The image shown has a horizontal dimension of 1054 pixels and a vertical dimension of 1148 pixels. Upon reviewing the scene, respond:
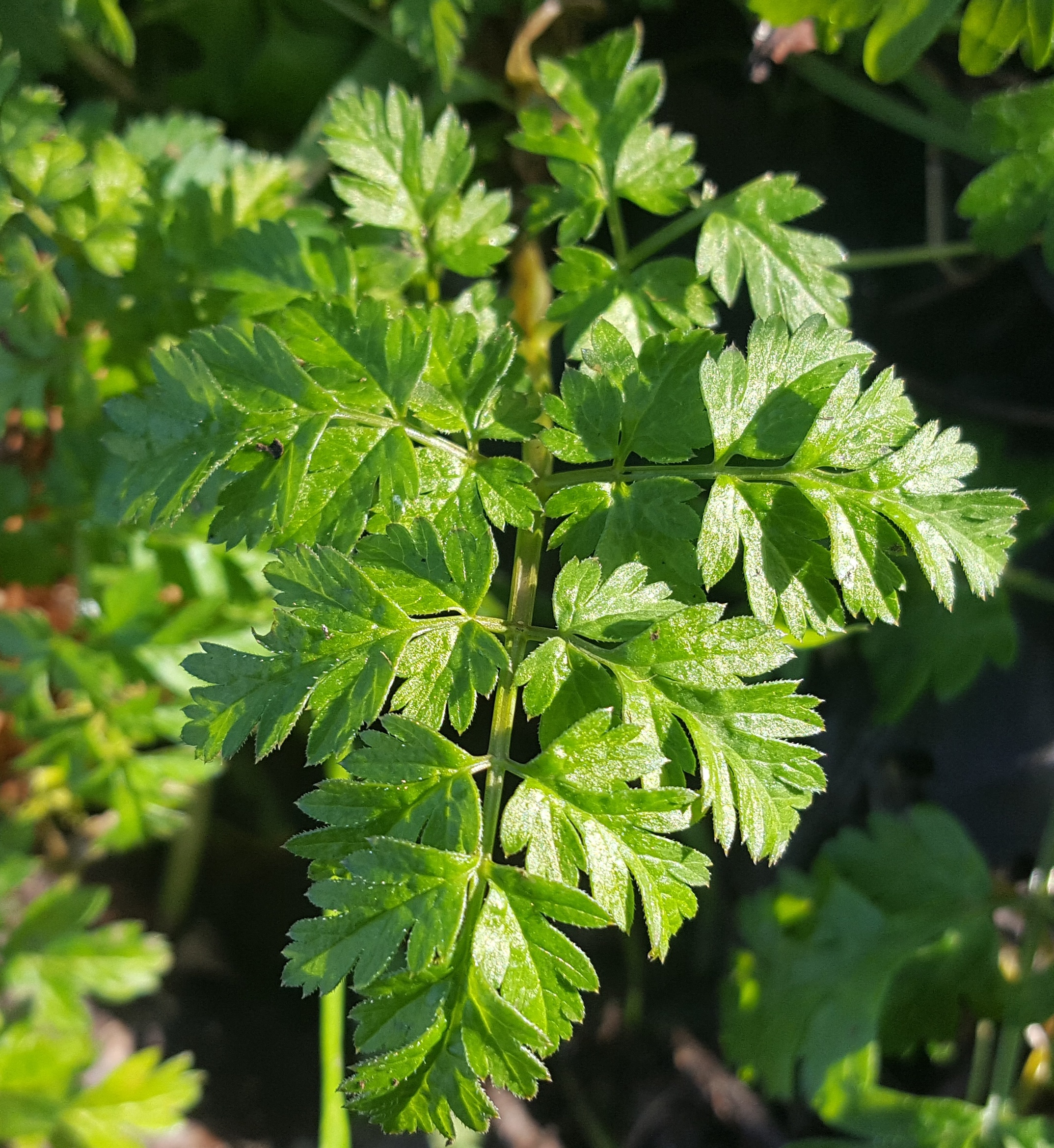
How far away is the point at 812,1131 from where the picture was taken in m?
1.78

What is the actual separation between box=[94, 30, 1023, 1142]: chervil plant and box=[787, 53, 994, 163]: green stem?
2.33 feet

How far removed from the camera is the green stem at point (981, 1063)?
157 centimetres

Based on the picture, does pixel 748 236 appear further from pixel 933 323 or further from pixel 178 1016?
pixel 178 1016

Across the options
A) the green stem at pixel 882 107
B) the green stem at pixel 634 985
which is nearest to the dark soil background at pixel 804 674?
the green stem at pixel 634 985

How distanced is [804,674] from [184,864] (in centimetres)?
131

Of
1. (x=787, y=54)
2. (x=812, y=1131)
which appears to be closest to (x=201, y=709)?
(x=787, y=54)

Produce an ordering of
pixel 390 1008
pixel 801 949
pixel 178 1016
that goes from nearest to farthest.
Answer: pixel 390 1008 → pixel 801 949 → pixel 178 1016

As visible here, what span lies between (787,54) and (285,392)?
100 centimetres

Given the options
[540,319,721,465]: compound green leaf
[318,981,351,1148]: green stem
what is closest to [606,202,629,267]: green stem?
[540,319,721,465]: compound green leaf

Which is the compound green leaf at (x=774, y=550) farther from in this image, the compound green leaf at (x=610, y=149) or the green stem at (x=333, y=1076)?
the green stem at (x=333, y=1076)

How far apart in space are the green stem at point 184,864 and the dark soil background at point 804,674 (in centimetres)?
3

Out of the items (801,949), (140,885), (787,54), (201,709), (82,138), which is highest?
(787,54)

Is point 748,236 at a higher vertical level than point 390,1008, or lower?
higher

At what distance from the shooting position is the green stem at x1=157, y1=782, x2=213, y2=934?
1.96m
